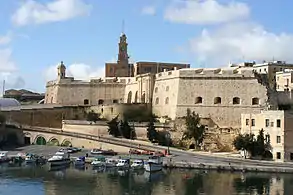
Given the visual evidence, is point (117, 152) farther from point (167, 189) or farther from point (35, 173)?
point (167, 189)

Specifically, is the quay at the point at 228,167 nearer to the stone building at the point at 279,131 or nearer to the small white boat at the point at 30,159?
the stone building at the point at 279,131

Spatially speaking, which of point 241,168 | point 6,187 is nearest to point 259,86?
point 241,168

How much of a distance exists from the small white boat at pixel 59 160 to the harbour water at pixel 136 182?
0.95 metres

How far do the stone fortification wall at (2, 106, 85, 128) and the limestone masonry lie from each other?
12.0 feet

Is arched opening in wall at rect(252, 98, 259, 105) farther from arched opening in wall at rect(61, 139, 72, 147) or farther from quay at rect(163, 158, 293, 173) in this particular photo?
arched opening in wall at rect(61, 139, 72, 147)

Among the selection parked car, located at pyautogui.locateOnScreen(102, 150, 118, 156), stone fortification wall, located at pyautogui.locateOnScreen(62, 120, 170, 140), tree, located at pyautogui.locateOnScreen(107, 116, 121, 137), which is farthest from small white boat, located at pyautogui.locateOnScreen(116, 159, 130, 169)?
tree, located at pyautogui.locateOnScreen(107, 116, 121, 137)

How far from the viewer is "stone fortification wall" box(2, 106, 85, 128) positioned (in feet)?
184

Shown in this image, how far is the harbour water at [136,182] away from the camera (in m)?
33.7

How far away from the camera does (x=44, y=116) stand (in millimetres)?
56750

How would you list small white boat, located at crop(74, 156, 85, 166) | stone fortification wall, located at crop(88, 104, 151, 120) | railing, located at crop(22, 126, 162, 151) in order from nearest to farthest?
small white boat, located at crop(74, 156, 85, 166) → railing, located at crop(22, 126, 162, 151) → stone fortification wall, located at crop(88, 104, 151, 120)

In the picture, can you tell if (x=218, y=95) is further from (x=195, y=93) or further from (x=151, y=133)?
(x=151, y=133)

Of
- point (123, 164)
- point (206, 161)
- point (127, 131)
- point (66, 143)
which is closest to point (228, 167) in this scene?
point (206, 161)

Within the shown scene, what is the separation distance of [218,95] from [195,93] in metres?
2.10

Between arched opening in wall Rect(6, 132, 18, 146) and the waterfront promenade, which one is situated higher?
arched opening in wall Rect(6, 132, 18, 146)
